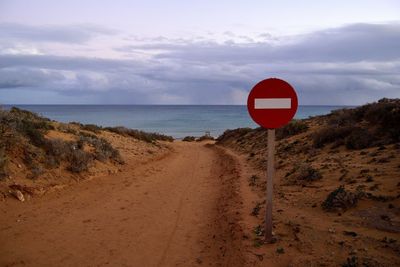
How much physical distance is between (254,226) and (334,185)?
2.95m

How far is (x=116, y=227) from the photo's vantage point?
7012 mm

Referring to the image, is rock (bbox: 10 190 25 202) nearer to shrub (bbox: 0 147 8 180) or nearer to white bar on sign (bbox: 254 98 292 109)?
shrub (bbox: 0 147 8 180)

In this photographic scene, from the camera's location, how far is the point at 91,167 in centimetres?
1210

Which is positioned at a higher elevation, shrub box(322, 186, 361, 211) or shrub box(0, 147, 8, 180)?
shrub box(0, 147, 8, 180)

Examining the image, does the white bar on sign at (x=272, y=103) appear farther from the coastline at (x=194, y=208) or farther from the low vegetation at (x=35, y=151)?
the low vegetation at (x=35, y=151)

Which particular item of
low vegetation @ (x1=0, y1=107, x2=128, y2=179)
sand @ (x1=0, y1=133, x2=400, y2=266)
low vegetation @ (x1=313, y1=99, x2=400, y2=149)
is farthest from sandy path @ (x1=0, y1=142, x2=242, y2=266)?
low vegetation @ (x1=313, y1=99, x2=400, y2=149)

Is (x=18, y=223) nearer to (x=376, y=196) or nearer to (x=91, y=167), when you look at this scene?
(x=91, y=167)

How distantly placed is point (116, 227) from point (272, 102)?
368 cm

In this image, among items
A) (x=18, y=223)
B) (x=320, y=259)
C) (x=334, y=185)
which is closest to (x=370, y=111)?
(x=334, y=185)

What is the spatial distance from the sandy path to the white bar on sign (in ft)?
7.40

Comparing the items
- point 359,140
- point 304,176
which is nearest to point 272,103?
point 304,176

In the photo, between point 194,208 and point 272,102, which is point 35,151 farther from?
point 272,102

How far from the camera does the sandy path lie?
18.4ft

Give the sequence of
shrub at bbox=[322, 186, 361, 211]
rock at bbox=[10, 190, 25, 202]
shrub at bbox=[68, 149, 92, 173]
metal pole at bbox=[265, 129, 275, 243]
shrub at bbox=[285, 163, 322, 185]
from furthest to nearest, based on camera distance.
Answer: shrub at bbox=[68, 149, 92, 173] < shrub at bbox=[285, 163, 322, 185] < rock at bbox=[10, 190, 25, 202] < shrub at bbox=[322, 186, 361, 211] < metal pole at bbox=[265, 129, 275, 243]
